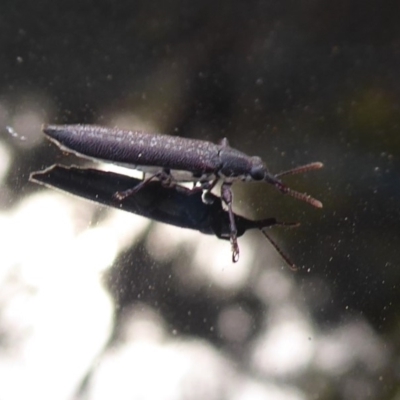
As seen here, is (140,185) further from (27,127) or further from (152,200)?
(27,127)

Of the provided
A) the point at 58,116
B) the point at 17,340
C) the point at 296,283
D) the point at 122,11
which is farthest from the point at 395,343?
the point at 122,11

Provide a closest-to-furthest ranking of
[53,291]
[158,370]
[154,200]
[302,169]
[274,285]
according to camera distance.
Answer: [158,370] < [53,291] < [274,285] < [154,200] < [302,169]

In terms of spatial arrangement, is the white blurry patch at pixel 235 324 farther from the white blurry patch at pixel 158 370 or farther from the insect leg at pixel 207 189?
the insect leg at pixel 207 189

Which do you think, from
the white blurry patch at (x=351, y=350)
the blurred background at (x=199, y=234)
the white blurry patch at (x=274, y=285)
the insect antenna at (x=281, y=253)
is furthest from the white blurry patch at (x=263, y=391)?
the insect antenna at (x=281, y=253)

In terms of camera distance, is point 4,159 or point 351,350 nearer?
point 351,350

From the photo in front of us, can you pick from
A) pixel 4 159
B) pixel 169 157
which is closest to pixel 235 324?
pixel 169 157

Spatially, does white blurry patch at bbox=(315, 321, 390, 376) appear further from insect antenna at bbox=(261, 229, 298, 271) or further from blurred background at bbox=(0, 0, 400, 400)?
insect antenna at bbox=(261, 229, 298, 271)
